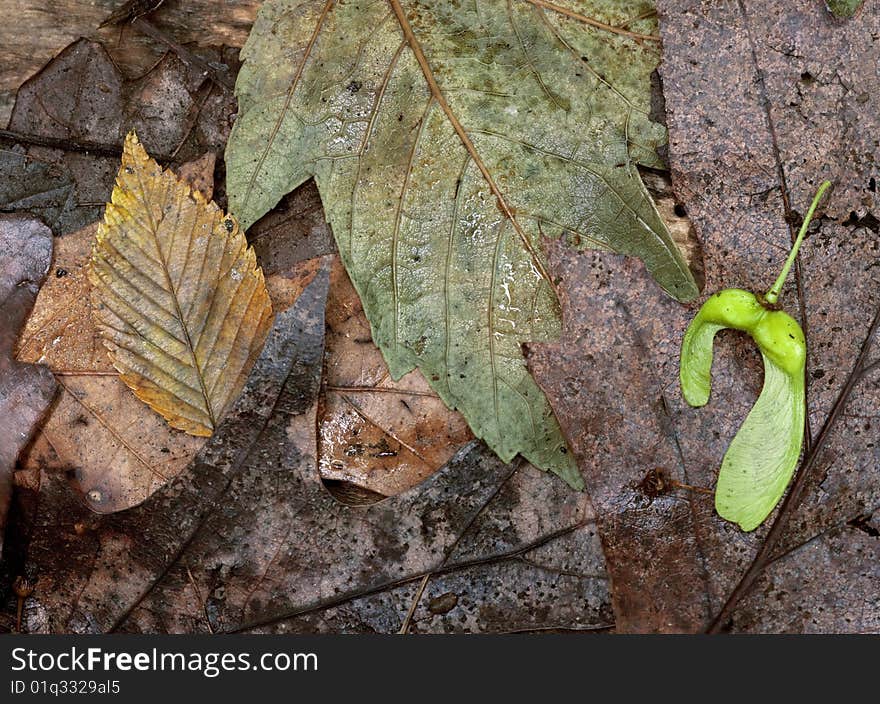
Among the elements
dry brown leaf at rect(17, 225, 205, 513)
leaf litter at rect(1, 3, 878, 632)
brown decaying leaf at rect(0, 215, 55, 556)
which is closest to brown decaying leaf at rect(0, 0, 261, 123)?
brown decaying leaf at rect(0, 215, 55, 556)

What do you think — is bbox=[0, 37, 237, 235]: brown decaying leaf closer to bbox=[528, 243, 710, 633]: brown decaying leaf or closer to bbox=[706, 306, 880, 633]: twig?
bbox=[528, 243, 710, 633]: brown decaying leaf

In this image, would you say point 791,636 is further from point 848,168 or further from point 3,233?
point 3,233

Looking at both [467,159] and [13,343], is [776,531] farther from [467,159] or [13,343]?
[13,343]

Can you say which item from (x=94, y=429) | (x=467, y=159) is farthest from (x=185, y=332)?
(x=467, y=159)

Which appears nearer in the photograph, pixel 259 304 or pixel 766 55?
pixel 766 55

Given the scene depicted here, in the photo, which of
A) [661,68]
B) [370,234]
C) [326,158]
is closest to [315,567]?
[370,234]

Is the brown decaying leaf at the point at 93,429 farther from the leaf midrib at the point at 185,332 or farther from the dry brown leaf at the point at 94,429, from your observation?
the leaf midrib at the point at 185,332
